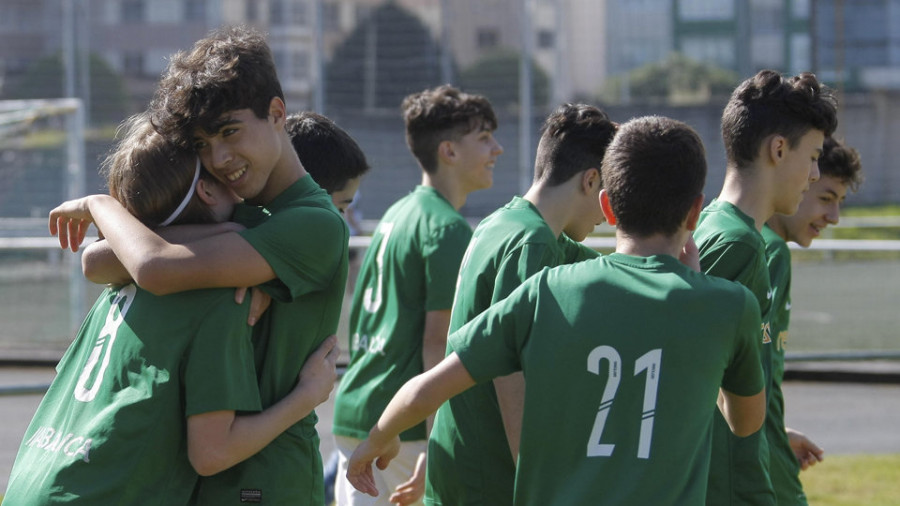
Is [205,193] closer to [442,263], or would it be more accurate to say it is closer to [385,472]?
[442,263]

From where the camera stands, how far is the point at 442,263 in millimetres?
4605

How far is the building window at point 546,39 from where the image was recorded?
17.2 metres

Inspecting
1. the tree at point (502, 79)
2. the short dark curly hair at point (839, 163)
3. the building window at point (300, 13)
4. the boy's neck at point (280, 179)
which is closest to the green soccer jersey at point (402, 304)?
the short dark curly hair at point (839, 163)

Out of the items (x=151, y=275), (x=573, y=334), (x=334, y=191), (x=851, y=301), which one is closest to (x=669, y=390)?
(x=573, y=334)

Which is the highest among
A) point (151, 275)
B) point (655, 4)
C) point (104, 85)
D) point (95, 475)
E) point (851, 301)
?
point (655, 4)

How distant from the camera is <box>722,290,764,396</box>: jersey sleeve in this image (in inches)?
Result: 107

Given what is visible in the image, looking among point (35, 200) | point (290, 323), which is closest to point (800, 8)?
point (35, 200)

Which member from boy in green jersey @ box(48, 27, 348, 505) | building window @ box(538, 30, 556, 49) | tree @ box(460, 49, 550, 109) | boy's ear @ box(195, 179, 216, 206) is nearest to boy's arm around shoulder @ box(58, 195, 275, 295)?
boy in green jersey @ box(48, 27, 348, 505)

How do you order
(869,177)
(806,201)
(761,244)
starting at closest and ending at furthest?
(761,244) < (806,201) < (869,177)

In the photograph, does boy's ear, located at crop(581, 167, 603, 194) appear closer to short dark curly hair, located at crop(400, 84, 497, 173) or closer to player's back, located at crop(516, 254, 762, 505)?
player's back, located at crop(516, 254, 762, 505)

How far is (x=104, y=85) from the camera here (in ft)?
57.3

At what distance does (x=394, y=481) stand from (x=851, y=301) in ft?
25.3

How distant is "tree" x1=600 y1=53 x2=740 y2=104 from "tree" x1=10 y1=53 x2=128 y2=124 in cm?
789

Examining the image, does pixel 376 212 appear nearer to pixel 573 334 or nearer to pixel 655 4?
pixel 655 4
